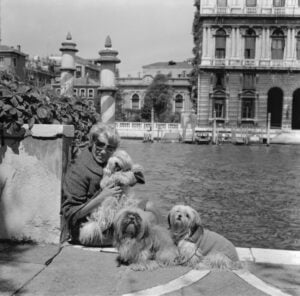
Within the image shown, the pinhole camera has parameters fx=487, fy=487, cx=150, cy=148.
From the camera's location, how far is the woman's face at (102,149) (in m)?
4.14

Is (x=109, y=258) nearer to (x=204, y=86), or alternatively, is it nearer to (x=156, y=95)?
(x=204, y=86)

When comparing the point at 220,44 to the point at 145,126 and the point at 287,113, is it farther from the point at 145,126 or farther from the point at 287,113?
the point at 145,126

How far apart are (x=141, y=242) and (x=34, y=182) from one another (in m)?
1.16

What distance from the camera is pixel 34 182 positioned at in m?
4.26

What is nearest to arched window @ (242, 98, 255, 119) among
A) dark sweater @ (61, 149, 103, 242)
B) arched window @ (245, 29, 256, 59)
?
arched window @ (245, 29, 256, 59)

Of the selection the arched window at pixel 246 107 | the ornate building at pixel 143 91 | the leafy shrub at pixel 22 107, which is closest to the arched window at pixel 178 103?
the ornate building at pixel 143 91

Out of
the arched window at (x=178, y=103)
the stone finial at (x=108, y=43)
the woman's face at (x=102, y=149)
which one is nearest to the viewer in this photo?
the woman's face at (x=102, y=149)

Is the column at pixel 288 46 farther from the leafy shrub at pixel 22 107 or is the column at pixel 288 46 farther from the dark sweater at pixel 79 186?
the dark sweater at pixel 79 186

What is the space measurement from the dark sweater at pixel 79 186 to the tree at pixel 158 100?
56372 millimetres

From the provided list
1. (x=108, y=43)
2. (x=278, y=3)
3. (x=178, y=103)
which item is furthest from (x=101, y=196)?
(x=178, y=103)

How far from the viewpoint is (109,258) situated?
13.2 feet

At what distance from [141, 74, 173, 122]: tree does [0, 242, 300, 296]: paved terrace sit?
2229 inches

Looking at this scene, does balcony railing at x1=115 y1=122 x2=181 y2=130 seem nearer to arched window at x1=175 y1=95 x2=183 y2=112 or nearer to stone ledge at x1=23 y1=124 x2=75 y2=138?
arched window at x1=175 y1=95 x2=183 y2=112

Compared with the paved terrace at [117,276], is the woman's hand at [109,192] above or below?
above
